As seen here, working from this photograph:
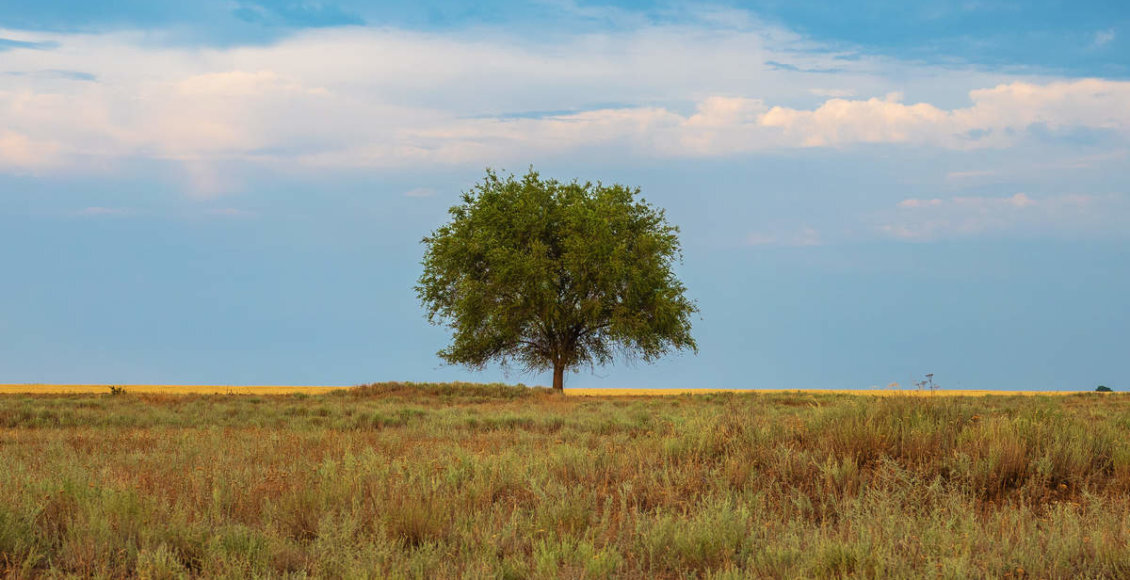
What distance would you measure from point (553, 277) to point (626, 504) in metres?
30.9

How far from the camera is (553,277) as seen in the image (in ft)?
128

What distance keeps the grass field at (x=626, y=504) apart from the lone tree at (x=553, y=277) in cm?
2461

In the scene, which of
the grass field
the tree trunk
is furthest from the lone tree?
the grass field

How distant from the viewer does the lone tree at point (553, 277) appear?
38.4 metres

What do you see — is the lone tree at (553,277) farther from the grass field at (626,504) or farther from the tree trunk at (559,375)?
the grass field at (626,504)

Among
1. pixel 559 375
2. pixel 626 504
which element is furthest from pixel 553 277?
pixel 626 504

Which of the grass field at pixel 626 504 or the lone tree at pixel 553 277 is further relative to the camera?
the lone tree at pixel 553 277

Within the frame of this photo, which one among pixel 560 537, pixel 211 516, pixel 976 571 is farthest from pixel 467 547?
pixel 976 571

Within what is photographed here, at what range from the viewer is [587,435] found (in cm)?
1502

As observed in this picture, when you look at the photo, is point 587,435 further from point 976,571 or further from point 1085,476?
point 976,571

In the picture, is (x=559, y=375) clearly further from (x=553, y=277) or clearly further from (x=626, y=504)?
(x=626, y=504)

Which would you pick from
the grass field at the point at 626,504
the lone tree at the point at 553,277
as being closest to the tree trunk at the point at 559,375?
the lone tree at the point at 553,277

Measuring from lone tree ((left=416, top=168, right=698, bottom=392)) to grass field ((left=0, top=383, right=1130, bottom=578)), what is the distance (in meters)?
24.6

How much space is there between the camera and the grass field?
245 inches
